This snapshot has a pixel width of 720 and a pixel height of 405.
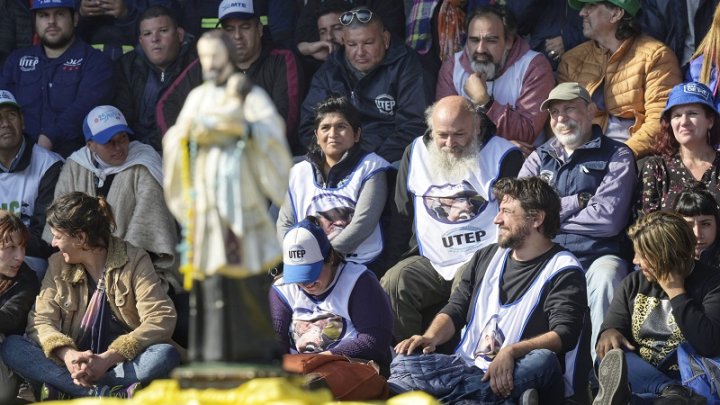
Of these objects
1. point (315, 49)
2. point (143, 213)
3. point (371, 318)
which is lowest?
point (371, 318)

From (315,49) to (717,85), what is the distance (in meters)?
2.79

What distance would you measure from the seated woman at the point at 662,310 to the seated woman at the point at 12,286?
3.09m

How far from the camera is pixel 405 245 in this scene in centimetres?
827

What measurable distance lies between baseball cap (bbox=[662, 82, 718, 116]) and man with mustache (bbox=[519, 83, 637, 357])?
357 mm

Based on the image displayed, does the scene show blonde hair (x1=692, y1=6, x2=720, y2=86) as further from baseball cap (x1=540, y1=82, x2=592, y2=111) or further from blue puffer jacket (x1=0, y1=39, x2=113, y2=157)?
blue puffer jacket (x1=0, y1=39, x2=113, y2=157)

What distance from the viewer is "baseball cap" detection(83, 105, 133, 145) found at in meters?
8.66

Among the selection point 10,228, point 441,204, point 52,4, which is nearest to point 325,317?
point 441,204

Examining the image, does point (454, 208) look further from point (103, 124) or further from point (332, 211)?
point (103, 124)

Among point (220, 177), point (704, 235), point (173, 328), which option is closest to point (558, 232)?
point (704, 235)

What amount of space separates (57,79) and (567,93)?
141 inches

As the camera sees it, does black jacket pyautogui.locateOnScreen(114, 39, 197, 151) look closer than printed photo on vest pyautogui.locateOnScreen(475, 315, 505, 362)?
No

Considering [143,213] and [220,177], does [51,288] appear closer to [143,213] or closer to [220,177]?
[143,213]

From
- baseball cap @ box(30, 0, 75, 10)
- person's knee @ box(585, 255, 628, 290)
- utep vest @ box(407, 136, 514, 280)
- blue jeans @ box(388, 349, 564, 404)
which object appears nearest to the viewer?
blue jeans @ box(388, 349, 564, 404)

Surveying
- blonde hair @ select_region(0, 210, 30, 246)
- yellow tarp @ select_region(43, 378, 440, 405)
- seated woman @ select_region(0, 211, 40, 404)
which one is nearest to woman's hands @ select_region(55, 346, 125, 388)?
seated woman @ select_region(0, 211, 40, 404)
